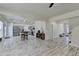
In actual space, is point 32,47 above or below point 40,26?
below

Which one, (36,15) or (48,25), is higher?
(36,15)

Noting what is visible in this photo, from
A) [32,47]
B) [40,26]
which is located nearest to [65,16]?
[40,26]

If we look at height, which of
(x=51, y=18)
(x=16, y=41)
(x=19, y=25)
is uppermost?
(x=51, y=18)

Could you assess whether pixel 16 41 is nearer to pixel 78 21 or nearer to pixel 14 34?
pixel 14 34

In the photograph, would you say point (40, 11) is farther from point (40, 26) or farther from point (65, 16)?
point (65, 16)

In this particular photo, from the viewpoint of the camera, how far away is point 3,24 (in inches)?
154

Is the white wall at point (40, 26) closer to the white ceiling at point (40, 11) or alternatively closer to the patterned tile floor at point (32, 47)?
the white ceiling at point (40, 11)

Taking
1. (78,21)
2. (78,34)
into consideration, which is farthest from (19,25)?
(78,34)

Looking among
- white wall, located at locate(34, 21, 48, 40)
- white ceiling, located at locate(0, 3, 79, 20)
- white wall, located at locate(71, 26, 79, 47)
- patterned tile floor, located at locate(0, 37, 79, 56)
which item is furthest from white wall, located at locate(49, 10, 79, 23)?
patterned tile floor, located at locate(0, 37, 79, 56)

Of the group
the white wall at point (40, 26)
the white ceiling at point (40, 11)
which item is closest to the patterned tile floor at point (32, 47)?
the white wall at point (40, 26)

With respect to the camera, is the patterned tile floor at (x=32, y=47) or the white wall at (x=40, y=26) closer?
the patterned tile floor at (x=32, y=47)

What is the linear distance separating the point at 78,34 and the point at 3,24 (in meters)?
3.89

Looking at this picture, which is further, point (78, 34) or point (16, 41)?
point (78, 34)

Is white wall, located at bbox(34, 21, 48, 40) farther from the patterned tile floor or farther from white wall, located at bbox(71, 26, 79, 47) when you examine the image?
white wall, located at bbox(71, 26, 79, 47)
